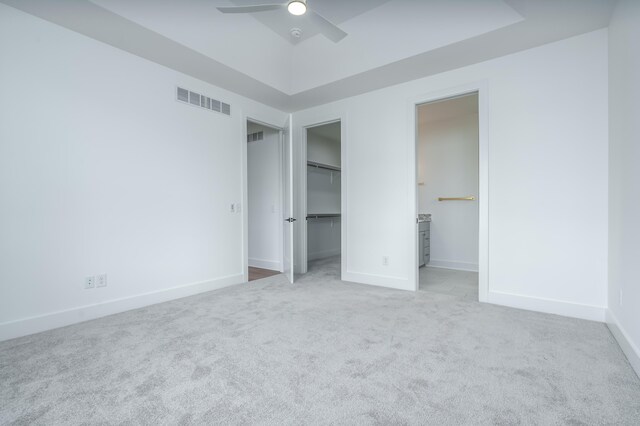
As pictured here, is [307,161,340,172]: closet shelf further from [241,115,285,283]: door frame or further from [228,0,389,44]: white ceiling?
[228,0,389,44]: white ceiling

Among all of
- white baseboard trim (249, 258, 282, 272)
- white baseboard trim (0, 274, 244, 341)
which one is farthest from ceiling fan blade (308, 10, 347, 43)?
white baseboard trim (249, 258, 282, 272)

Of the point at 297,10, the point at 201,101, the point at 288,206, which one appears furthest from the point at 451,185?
the point at 201,101

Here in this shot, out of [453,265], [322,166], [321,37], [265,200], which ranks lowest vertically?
[453,265]

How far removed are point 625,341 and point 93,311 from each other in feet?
14.1

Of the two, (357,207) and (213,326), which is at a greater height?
(357,207)

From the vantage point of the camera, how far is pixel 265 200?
5422mm

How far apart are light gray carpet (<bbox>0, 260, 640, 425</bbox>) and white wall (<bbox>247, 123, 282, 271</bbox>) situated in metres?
2.28

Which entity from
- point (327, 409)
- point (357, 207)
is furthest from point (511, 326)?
point (357, 207)

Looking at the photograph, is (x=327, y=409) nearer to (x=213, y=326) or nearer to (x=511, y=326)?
(x=213, y=326)

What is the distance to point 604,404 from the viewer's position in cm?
155

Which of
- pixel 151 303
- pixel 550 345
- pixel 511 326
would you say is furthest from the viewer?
pixel 151 303

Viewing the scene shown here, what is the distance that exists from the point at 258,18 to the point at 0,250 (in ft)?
11.2

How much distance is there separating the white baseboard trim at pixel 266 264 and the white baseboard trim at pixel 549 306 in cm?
320

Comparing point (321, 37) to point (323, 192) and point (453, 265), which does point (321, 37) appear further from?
point (453, 265)
